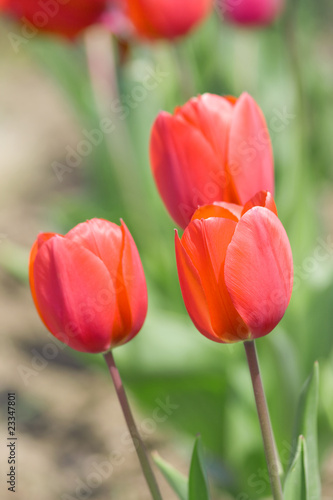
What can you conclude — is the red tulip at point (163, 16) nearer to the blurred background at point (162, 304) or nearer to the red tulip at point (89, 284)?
the blurred background at point (162, 304)

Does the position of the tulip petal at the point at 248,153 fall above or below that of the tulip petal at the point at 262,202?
above

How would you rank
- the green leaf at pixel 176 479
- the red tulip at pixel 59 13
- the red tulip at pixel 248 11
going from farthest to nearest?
the red tulip at pixel 248 11
the red tulip at pixel 59 13
the green leaf at pixel 176 479

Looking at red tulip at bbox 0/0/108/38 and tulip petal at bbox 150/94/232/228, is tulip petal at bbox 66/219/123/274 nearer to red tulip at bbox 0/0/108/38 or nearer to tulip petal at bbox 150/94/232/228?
tulip petal at bbox 150/94/232/228

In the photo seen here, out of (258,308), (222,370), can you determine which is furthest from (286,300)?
(222,370)

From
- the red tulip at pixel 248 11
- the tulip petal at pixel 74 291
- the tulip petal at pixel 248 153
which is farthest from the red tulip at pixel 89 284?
the red tulip at pixel 248 11

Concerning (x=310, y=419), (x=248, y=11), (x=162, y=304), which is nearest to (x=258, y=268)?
(x=310, y=419)

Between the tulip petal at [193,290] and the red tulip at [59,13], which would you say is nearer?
the tulip petal at [193,290]

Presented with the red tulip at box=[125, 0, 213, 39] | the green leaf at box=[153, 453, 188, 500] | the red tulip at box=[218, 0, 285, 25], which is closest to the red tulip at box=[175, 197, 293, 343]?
the green leaf at box=[153, 453, 188, 500]
